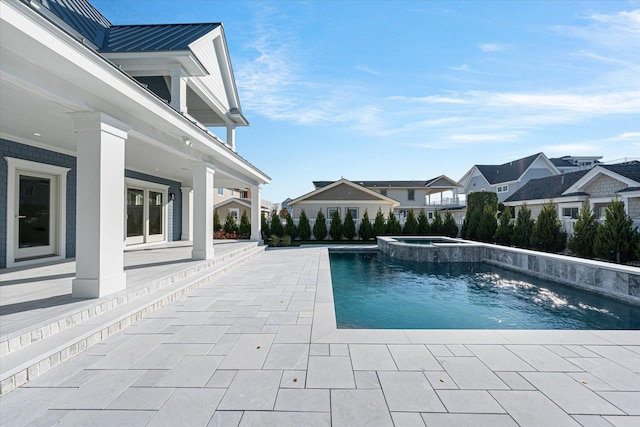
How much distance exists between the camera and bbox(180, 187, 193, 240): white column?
1437cm

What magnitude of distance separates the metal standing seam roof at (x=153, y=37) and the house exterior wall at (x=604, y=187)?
19923mm

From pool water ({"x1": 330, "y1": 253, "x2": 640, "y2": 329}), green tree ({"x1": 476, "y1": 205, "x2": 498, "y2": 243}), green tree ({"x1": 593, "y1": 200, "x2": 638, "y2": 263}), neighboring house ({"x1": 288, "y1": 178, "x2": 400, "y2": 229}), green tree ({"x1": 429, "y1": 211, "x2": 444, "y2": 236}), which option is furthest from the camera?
neighboring house ({"x1": 288, "y1": 178, "x2": 400, "y2": 229})

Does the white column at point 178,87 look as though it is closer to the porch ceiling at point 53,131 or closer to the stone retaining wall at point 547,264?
the porch ceiling at point 53,131

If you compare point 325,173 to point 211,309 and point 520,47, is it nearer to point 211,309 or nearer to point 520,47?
point 520,47

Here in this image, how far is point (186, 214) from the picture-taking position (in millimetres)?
14484

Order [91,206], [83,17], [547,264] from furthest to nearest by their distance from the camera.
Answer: [83,17] < [547,264] < [91,206]

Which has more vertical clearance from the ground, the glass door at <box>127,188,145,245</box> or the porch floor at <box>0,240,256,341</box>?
the glass door at <box>127,188,145,245</box>

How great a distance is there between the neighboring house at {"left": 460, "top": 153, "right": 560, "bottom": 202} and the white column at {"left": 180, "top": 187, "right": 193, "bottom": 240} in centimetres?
2860

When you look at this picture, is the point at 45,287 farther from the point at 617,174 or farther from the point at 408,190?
the point at 408,190

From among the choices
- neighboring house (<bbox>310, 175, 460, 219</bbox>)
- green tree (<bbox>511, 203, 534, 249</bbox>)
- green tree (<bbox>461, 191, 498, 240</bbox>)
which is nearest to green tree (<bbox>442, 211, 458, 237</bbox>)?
green tree (<bbox>461, 191, 498, 240</bbox>)

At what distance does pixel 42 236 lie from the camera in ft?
25.0

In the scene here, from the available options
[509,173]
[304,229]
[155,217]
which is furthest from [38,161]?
[509,173]

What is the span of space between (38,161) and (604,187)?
77.6 ft

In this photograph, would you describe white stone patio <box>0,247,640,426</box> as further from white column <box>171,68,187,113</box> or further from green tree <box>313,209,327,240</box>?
green tree <box>313,209,327,240</box>
